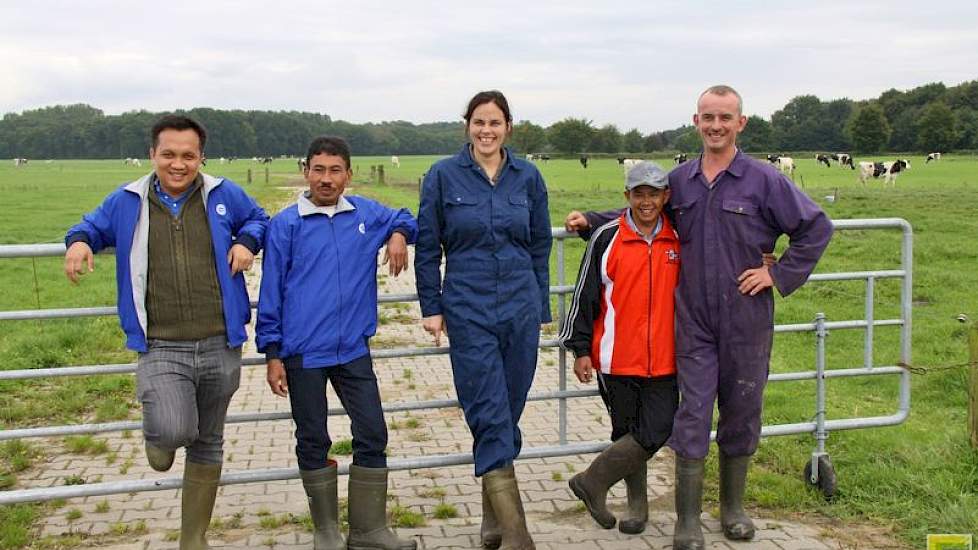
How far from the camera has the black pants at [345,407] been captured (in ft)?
13.5

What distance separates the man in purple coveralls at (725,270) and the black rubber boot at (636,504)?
25 centimetres

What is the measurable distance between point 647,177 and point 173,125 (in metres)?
2.12

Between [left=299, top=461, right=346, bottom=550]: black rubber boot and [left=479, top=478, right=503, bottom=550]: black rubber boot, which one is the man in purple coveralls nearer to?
[left=479, top=478, right=503, bottom=550]: black rubber boot

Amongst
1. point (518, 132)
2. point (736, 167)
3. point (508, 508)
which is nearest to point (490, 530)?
point (508, 508)

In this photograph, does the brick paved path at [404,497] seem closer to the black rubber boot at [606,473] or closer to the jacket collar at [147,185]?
the black rubber boot at [606,473]

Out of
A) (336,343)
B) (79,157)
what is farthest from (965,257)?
(79,157)

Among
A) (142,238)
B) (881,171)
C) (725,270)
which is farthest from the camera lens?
(881,171)

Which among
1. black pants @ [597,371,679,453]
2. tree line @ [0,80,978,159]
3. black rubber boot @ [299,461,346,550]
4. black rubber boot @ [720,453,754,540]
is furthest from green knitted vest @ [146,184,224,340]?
tree line @ [0,80,978,159]

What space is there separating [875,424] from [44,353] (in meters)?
7.61

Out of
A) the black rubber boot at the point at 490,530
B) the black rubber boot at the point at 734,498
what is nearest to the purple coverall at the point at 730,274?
the black rubber boot at the point at 734,498

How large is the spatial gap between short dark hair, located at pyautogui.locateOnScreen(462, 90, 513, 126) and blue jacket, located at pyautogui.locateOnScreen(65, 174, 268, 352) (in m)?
1.07

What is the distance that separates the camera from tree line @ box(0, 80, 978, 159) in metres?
109

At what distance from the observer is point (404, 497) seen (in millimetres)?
5238

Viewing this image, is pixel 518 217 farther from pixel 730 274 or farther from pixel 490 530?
pixel 490 530
